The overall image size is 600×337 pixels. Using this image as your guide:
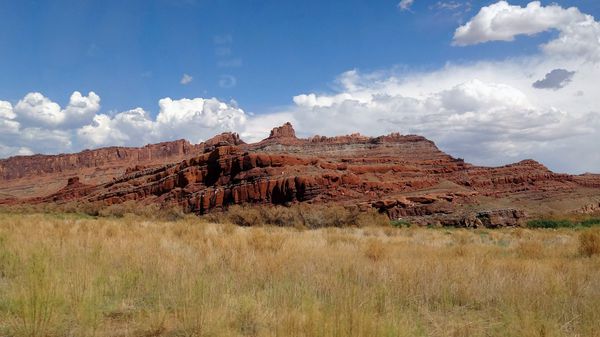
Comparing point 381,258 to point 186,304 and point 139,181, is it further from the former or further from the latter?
point 139,181

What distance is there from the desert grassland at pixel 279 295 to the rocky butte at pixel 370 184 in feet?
105

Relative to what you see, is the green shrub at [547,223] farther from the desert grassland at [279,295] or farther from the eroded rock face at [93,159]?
the eroded rock face at [93,159]

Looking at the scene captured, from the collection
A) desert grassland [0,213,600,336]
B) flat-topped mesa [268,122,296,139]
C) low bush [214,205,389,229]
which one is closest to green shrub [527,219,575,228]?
low bush [214,205,389,229]

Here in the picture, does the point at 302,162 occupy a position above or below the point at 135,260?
above

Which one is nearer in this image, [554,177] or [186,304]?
[186,304]

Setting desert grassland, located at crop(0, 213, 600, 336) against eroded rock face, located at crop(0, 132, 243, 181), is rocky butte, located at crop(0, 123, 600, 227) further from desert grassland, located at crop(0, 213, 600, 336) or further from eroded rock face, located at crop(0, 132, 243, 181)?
eroded rock face, located at crop(0, 132, 243, 181)

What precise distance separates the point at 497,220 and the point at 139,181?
224 ft

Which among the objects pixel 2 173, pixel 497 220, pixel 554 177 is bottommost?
pixel 497 220

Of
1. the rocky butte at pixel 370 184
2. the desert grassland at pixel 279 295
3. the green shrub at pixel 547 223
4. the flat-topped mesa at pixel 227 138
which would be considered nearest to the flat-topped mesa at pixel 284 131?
the flat-topped mesa at pixel 227 138

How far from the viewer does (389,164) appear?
78.2m

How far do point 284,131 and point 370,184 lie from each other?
8026cm

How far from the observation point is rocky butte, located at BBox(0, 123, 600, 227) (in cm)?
5044

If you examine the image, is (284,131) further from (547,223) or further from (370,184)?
(547,223)

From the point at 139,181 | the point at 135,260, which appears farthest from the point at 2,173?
the point at 135,260
